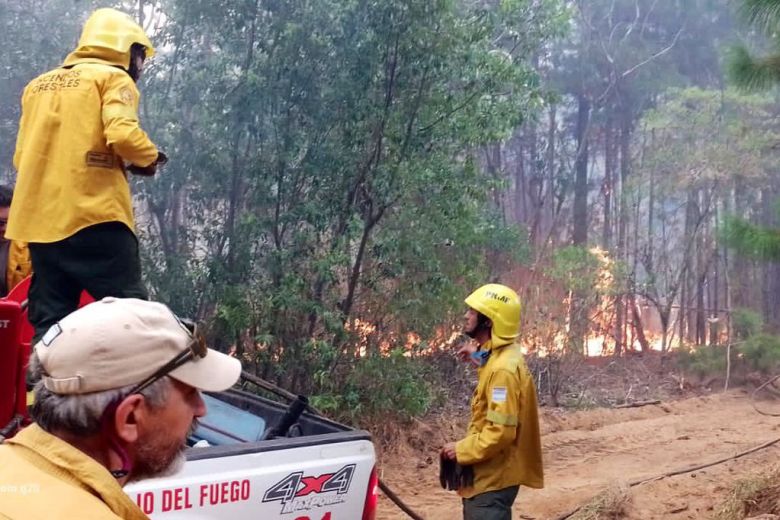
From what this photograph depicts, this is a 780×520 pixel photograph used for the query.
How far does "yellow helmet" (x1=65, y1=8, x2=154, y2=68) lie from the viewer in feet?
11.8

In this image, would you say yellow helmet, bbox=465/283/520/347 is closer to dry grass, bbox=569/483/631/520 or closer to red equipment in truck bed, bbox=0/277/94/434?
red equipment in truck bed, bbox=0/277/94/434

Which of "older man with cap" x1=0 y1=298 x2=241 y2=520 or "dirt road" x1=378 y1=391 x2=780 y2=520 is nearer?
"older man with cap" x1=0 y1=298 x2=241 y2=520

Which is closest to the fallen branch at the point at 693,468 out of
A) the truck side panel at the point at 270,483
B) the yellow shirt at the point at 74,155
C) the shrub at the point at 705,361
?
the shrub at the point at 705,361

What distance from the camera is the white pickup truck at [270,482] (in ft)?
8.38

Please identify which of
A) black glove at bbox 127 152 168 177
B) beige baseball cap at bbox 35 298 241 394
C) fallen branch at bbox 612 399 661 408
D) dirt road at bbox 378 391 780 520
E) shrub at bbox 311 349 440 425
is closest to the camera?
beige baseball cap at bbox 35 298 241 394

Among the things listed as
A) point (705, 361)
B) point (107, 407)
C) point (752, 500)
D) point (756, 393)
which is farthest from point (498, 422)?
point (705, 361)

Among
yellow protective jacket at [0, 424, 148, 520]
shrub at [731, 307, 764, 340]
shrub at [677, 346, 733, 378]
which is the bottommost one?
shrub at [677, 346, 733, 378]

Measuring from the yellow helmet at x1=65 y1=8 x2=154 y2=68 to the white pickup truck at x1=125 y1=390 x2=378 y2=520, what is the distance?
5.44ft

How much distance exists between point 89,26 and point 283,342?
4.21 m

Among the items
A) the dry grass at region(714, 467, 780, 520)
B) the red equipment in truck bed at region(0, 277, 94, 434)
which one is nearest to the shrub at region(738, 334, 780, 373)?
the dry grass at region(714, 467, 780, 520)

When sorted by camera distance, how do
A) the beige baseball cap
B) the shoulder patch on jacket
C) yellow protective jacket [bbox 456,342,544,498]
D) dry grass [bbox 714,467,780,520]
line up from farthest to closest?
dry grass [bbox 714,467,780,520] → yellow protective jacket [bbox 456,342,544,498] → the shoulder patch on jacket → the beige baseball cap

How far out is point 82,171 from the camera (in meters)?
3.55

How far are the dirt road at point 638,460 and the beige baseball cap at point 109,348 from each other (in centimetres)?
510

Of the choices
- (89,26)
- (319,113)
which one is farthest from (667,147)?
(89,26)
